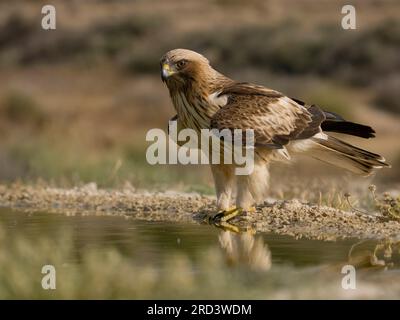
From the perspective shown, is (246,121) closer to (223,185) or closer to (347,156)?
(223,185)

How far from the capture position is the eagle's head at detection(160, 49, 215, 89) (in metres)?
9.75

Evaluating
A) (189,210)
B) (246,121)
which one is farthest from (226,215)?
(246,121)

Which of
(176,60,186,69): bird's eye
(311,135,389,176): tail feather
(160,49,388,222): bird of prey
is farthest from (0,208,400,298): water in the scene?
(176,60,186,69): bird's eye

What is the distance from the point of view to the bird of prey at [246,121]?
381 inches

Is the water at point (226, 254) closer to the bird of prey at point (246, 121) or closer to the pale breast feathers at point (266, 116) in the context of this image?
the bird of prey at point (246, 121)

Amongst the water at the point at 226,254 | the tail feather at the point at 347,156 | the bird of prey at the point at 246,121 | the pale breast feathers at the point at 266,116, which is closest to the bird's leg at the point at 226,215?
the bird of prey at the point at 246,121

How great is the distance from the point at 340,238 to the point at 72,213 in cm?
327

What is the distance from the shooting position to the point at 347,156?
1032 cm

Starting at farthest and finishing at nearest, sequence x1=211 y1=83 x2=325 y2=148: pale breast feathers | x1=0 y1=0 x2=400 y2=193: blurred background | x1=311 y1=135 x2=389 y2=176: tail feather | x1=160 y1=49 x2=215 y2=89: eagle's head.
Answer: x1=0 y1=0 x2=400 y2=193: blurred background < x1=311 y1=135 x2=389 y2=176: tail feather < x1=160 y1=49 x2=215 y2=89: eagle's head < x1=211 y1=83 x2=325 y2=148: pale breast feathers

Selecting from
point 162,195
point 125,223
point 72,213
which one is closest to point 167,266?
point 125,223

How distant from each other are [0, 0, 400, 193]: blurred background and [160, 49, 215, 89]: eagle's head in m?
4.90

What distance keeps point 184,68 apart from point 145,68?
3061 cm

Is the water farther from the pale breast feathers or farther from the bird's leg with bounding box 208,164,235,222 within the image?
the pale breast feathers
